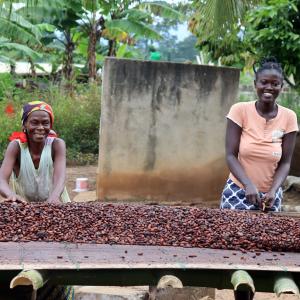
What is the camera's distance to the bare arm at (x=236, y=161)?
3092 mm

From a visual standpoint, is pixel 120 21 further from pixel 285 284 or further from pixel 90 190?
pixel 285 284

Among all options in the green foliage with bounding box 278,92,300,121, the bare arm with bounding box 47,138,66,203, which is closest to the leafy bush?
the green foliage with bounding box 278,92,300,121

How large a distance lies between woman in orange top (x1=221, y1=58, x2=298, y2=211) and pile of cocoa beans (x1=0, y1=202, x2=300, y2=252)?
15.2 inches

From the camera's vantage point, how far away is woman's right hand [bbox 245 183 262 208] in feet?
10.1

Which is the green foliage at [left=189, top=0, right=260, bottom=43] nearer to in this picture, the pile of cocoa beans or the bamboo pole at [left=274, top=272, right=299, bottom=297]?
the pile of cocoa beans

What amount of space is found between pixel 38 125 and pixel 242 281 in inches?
66.9

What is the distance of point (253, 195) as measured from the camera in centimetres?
308

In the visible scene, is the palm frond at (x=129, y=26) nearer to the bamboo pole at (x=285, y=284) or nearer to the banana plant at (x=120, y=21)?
the banana plant at (x=120, y=21)

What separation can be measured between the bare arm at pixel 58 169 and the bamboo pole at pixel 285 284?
151cm

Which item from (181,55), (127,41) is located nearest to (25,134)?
(127,41)

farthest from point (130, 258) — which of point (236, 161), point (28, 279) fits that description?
point (236, 161)

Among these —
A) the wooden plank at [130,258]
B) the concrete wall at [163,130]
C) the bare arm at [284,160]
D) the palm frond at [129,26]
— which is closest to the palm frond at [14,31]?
the palm frond at [129,26]

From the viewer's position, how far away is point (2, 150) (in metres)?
10.1

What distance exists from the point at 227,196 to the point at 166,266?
4.63ft
